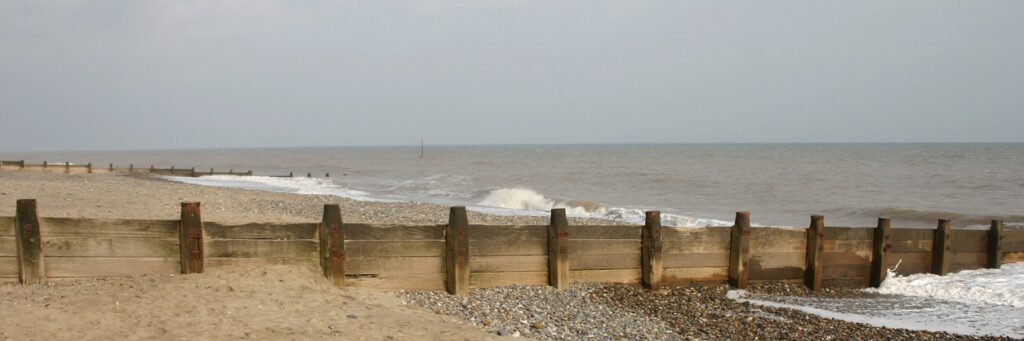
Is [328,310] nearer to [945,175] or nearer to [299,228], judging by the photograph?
[299,228]

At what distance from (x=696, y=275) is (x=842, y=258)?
2.70 metres

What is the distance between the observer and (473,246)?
9727 millimetres

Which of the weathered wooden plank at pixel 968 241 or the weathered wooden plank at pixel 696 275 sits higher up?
the weathered wooden plank at pixel 968 241

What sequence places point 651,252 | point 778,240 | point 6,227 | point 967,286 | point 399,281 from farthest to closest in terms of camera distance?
point 967,286, point 778,240, point 651,252, point 399,281, point 6,227

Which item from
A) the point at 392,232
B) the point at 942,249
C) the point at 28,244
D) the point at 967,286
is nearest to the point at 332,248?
the point at 392,232

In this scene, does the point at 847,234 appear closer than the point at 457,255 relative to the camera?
No

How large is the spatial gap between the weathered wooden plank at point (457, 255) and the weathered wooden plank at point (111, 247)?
331 cm

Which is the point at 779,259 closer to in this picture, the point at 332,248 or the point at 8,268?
the point at 332,248

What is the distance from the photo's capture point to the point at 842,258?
463 inches

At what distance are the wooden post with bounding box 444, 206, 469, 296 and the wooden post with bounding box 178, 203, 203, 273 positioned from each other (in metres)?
3.01

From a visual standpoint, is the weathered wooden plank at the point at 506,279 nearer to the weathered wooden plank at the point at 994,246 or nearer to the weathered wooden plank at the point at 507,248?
the weathered wooden plank at the point at 507,248

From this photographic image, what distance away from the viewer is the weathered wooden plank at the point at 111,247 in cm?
858

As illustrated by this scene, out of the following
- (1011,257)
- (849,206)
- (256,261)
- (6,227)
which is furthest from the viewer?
(849,206)

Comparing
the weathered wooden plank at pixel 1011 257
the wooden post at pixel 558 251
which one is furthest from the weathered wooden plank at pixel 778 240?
the weathered wooden plank at pixel 1011 257
